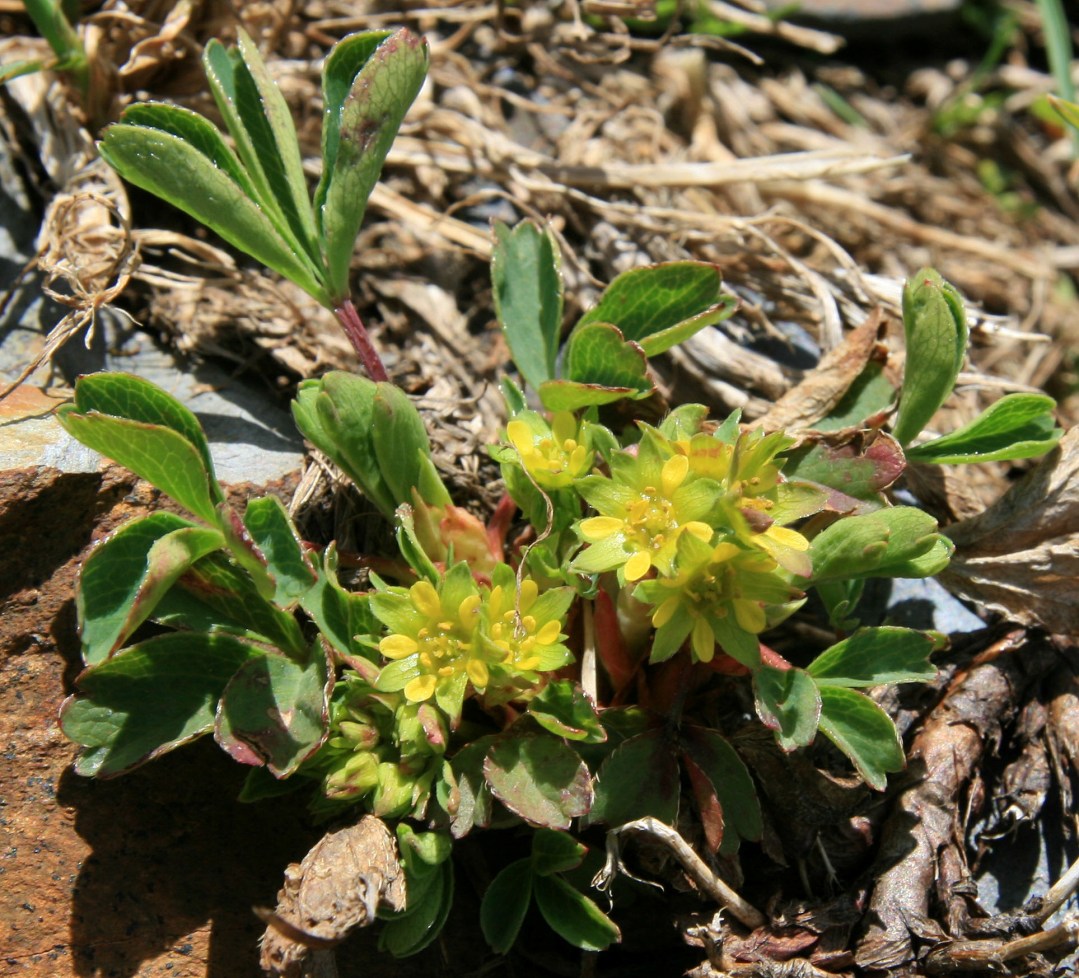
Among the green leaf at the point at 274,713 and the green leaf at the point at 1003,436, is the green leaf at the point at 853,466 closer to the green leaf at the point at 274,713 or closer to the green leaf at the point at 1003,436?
the green leaf at the point at 1003,436

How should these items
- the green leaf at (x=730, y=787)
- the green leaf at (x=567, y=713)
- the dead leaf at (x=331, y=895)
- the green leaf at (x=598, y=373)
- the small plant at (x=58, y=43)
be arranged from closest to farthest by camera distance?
the dead leaf at (x=331, y=895)
the green leaf at (x=567, y=713)
the green leaf at (x=730, y=787)
the green leaf at (x=598, y=373)
the small plant at (x=58, y=43)

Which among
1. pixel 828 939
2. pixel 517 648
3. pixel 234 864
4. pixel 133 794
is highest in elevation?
pixel 517 648

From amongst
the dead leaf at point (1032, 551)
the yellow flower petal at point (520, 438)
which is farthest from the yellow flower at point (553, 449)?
the dead leaf at point (1032, 551)

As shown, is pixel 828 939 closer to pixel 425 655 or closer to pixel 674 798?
pixel 674 798

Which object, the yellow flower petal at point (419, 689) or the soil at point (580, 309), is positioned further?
the soil at point (580, 309)

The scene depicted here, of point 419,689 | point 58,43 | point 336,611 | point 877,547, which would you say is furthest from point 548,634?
point 58,43

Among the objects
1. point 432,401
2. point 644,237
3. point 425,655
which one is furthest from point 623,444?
point 644,237
